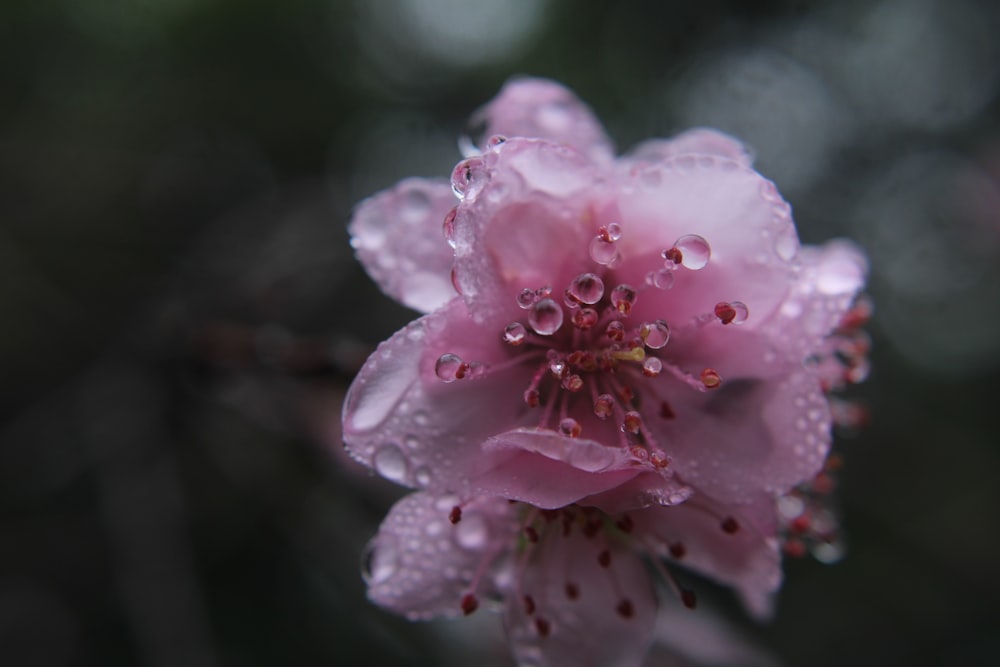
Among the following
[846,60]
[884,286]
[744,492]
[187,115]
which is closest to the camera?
[744,492]

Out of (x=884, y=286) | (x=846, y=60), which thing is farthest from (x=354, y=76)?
(x=884, y=286)

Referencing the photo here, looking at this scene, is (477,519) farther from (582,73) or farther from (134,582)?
(582,73)

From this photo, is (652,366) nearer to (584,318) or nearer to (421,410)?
(584,318)

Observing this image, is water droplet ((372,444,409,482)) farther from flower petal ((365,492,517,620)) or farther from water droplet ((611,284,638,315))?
water droplet ((611,284,638,315))

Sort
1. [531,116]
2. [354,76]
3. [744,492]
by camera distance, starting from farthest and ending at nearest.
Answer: [354,76], [531,116], [744,492]

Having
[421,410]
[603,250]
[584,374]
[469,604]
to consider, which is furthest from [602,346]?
[469,604]

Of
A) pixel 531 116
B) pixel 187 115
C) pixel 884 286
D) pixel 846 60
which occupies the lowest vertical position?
pixel 187 115
